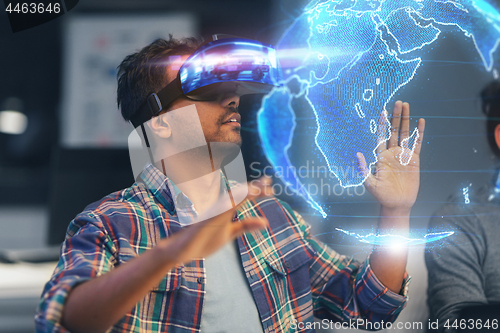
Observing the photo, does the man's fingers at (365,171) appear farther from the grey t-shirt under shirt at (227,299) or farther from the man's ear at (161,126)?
the man's ear at (161,126)

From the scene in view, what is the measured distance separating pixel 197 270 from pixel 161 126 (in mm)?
360

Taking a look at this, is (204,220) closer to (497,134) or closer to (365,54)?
(365,54)

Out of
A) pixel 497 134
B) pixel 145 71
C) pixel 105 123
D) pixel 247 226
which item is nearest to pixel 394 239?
pixel 497 134

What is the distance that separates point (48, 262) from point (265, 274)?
3.03 ft

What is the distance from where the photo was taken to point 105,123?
1.38 metres

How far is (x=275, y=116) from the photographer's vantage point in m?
1.01

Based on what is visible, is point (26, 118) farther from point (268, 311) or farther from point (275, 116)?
point (268, 311)

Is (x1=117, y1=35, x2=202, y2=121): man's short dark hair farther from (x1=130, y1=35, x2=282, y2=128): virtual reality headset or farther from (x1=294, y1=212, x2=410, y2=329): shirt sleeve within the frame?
(x1=294, y1=212, x2=410, y2=329): shirt sleeve

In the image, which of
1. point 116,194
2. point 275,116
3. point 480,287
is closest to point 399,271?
point 480,287

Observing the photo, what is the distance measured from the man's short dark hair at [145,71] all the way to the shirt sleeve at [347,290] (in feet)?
1.77

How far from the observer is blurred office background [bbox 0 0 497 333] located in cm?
82

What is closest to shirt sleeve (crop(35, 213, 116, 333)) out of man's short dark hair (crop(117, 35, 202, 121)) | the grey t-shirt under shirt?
the grey t-shirt under shirt

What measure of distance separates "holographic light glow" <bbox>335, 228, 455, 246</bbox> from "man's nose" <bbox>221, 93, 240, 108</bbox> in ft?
1.26

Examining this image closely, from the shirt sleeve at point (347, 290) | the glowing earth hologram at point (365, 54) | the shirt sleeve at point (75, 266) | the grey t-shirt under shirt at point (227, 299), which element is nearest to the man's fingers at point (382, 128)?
the glowing earth hologram at point (365, 54)
